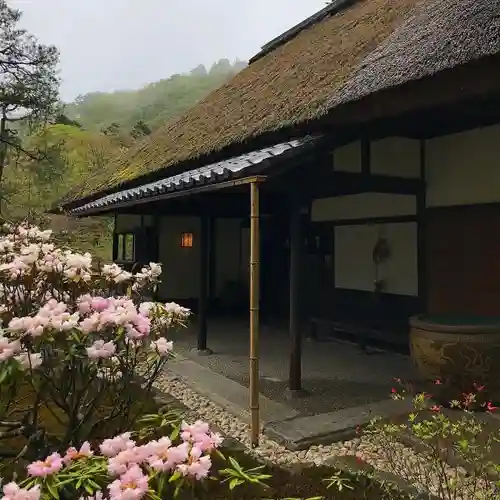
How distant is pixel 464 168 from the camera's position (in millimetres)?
4566

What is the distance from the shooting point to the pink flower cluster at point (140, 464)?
41.9 inches

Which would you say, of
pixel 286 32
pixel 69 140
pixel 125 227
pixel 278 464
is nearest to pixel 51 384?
pixel 278 464

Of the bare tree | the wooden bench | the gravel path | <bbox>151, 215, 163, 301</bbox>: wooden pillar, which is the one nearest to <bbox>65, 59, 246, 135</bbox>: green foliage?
the bare tree

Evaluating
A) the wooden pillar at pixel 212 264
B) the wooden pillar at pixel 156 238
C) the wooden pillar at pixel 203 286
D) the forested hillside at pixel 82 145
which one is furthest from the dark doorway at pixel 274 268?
the forested hillside at pixel 82 145

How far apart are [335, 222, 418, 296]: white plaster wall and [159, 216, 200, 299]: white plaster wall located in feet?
11.4

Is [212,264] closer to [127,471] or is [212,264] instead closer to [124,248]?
[124,248]

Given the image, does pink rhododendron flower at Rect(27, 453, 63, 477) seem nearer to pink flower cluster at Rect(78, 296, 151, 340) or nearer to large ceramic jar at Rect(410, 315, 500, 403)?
pink flower cluster at Rect(78, 296, 151, 340)

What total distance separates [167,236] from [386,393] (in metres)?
5.76

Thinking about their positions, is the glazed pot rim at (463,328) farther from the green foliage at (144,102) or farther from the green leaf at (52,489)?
the green foliage at (144,102)

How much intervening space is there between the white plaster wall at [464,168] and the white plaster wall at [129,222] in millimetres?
5678

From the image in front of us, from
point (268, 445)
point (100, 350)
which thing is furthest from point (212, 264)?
point (100, 350)

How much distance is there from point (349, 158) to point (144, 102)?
40036 millimetres

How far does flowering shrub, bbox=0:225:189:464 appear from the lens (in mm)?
1544

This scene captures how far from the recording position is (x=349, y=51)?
233 inches
